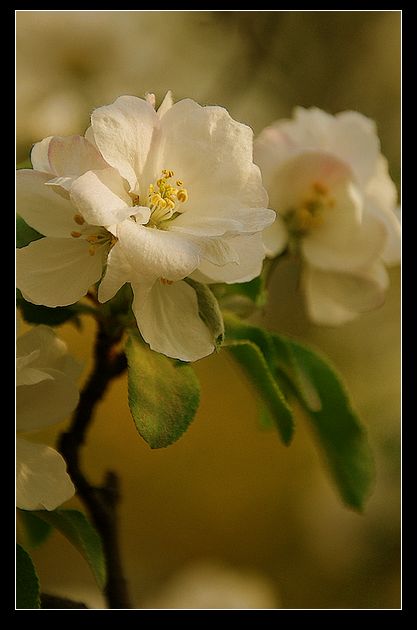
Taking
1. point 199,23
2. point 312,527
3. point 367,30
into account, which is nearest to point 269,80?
point 199,23

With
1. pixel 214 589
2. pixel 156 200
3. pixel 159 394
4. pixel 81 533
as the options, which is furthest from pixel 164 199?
pixel 214 589

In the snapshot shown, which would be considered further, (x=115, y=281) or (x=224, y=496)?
(x=224, y=496)

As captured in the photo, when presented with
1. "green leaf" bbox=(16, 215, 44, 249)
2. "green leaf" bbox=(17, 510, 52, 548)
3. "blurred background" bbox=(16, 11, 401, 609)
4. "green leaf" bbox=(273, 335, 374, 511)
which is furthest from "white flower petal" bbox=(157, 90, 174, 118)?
"blurred background" bbox=(16, 11, 401, 609)

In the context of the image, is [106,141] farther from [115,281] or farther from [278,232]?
[278,232]

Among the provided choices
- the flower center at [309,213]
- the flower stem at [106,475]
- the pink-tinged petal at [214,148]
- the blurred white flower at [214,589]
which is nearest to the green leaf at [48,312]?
the flower stem at [106,475]

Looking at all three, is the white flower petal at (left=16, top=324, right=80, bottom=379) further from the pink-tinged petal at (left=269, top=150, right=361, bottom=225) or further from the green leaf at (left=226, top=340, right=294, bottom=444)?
the pink-tinged petal at (left=269, top=150, right=361, bottom=225)

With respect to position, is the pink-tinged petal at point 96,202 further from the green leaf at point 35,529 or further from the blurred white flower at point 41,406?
the green leaf at point 35,529
